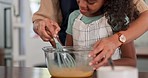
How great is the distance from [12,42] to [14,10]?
43cm

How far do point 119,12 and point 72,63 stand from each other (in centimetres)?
38

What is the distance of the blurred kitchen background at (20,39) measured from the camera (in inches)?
154

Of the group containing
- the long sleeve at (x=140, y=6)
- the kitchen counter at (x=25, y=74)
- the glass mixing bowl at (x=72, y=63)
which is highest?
the long sleeve at (x=140, y=6)

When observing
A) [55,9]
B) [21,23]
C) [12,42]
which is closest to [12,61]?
[12,42]

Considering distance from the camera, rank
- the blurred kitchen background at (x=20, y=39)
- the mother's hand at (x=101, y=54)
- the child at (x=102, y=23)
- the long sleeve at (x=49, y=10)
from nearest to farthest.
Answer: the mother's hand at (x=101, y=54) → the child at (x=102, y=23) → the long sleeve at (x=49, y=10) → the blurred kitchen background at (x=20, y=39)

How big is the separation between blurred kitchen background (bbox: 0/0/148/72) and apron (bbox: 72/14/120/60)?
82.0 inches

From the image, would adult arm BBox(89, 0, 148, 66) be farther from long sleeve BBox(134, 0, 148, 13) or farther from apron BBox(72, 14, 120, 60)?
apron BBox(72, 14, 120, 60)

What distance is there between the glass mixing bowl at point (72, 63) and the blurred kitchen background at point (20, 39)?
2.46 metres

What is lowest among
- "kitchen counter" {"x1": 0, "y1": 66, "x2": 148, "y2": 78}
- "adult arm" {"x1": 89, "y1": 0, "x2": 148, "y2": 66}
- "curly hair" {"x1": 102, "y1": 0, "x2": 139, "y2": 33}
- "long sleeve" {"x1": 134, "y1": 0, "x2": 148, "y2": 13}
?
"kitchen counter" {"x1": 0, "y1": 66, "x2": 148, "y2": 78}

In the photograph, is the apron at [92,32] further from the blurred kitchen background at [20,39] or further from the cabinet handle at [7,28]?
the cabinet handle at [7,28]

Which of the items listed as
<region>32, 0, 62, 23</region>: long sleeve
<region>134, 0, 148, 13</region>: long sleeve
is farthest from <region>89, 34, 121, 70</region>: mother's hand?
<region>32, 0, 62, 23</region>: long sleeve

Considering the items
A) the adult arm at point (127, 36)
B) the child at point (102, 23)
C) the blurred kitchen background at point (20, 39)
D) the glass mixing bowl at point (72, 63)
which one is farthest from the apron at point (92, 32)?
the blurred kitchen background at point (20, 39)

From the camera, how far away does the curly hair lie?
1.27 metres

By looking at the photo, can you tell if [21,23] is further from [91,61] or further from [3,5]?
[91,61]
